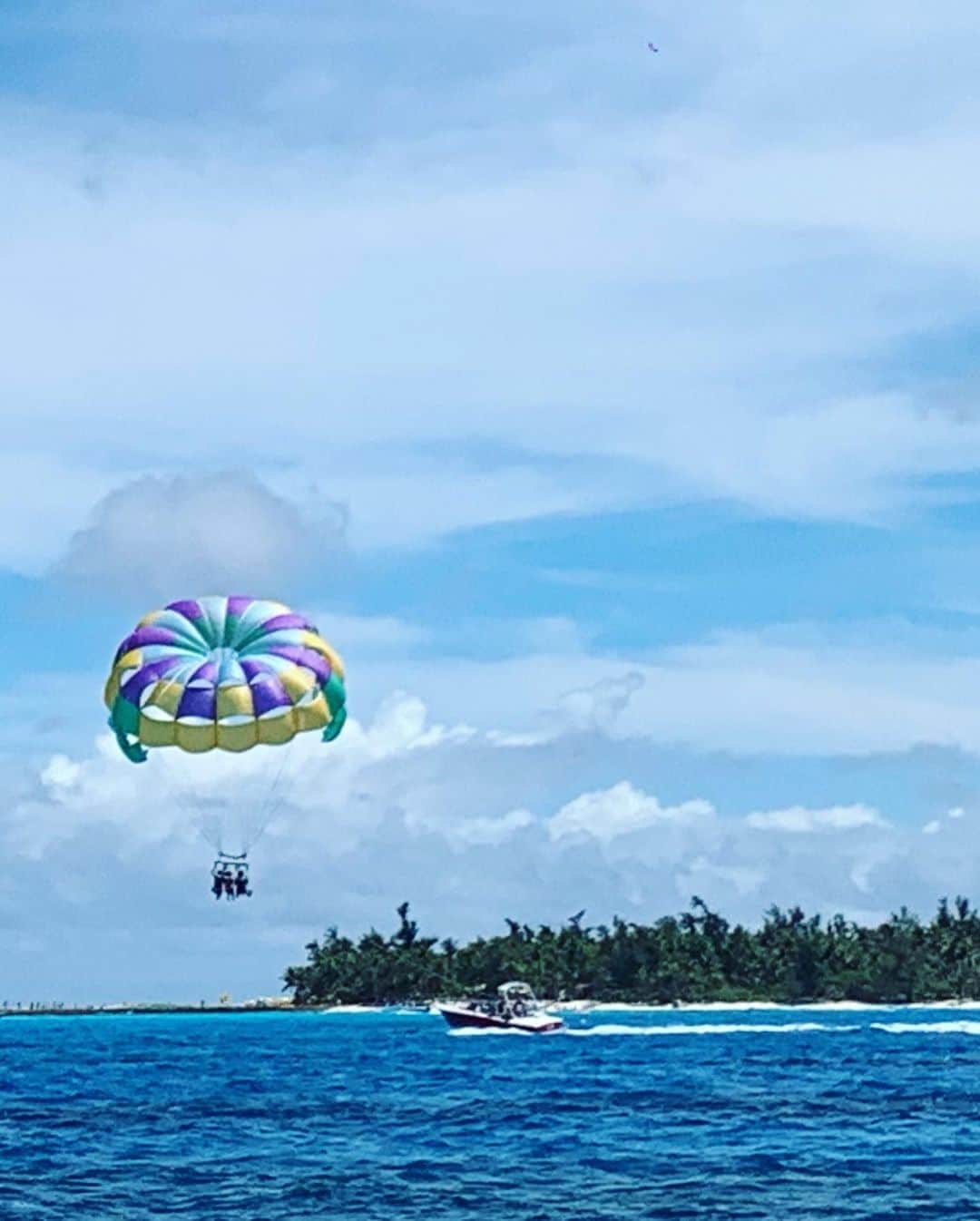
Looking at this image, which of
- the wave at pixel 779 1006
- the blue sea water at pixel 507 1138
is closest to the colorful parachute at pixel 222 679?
the blue sea water at pixel 507 1138

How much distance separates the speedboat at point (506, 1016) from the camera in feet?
364

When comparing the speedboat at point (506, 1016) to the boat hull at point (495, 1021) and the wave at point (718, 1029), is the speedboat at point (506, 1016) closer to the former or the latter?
the boat hull at point (495, 1021)

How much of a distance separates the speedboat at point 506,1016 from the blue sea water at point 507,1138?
16705 mm

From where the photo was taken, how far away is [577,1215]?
33594mm

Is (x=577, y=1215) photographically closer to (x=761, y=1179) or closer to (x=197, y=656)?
(x=761, y=1179)

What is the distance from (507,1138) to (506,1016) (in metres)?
66.1

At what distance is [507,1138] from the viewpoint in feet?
155

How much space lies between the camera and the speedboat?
364ft

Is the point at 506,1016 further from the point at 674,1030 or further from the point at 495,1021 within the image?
the point at 674,1030

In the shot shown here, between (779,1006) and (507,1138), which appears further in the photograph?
(779,1006)

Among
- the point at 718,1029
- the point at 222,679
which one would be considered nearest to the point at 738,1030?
the point at 718,1029

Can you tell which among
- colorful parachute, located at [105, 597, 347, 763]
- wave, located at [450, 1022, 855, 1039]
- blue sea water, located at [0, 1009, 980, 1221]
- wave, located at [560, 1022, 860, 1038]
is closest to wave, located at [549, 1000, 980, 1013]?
wave, located at [560, 1022, 860, 1038]

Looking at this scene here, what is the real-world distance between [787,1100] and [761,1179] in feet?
65.2

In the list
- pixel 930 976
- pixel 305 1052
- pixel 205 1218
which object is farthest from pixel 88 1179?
pixel 930 976
